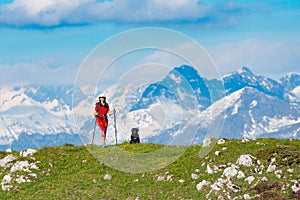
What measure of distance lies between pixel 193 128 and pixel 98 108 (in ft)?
24.5

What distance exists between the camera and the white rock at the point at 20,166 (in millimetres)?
42719

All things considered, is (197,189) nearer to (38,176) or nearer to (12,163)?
(38,176)

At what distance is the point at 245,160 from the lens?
38531 mm

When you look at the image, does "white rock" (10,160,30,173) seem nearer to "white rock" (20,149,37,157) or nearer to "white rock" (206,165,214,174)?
"white rock" (20,149,37,157)

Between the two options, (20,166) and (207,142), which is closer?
(20,166)

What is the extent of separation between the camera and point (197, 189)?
3628 centimetres

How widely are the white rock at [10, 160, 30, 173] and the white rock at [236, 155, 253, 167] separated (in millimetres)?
14211

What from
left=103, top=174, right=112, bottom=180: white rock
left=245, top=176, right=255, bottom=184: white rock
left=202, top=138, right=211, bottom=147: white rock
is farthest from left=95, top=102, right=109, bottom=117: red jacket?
left=245, top=176, right=255, bottom=184: white rock

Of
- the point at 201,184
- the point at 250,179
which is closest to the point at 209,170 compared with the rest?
the point at 201,184

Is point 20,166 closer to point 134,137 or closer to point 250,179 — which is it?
point 134,137

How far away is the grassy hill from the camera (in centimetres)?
3497

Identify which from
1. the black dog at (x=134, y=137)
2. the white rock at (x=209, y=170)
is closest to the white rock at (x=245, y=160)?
the white rock at (x=209, y=170)

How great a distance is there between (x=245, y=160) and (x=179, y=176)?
4202 mm

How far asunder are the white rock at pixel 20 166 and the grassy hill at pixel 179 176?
0.39 feet
